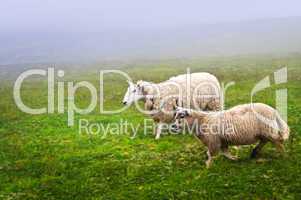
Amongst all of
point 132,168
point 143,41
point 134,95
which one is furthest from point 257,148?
point 143,41

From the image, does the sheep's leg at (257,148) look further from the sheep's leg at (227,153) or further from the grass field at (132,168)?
the sheep's leg at (227,153)

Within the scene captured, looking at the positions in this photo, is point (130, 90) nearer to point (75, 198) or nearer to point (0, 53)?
point (75, 198)

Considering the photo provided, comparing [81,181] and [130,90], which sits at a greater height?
[130,90]

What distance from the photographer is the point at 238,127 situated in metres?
15.6

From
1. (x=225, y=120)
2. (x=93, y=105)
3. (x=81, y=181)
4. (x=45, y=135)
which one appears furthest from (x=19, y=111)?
(x=225, y=120)

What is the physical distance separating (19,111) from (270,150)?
2034 centimetres

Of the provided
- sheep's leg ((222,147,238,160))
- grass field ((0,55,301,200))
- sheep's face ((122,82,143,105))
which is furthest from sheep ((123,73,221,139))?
sheep's leg ((222,147,238,160))

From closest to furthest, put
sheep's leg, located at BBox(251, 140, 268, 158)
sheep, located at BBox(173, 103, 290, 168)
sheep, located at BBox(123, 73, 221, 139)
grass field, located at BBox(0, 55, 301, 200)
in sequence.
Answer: grass field, located at BBox(0, 55, 301, 200)
sheep, located at BBox(173, 103, 290, 168)
sheep's leg, located at BBox(251, 140, 268, 158)
sheep, located at BBox(123, 73, 221, 139)

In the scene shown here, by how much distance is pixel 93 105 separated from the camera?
32.8m

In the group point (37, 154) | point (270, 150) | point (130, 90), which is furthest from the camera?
point (130, 90)

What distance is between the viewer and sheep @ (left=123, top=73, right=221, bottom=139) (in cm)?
2112

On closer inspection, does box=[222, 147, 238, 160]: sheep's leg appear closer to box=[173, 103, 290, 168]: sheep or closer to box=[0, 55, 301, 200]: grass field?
box=[173, 103, 290, 168]: sheep

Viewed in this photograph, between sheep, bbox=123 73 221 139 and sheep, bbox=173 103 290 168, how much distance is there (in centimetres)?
445

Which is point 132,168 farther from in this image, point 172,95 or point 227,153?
point 172,95
